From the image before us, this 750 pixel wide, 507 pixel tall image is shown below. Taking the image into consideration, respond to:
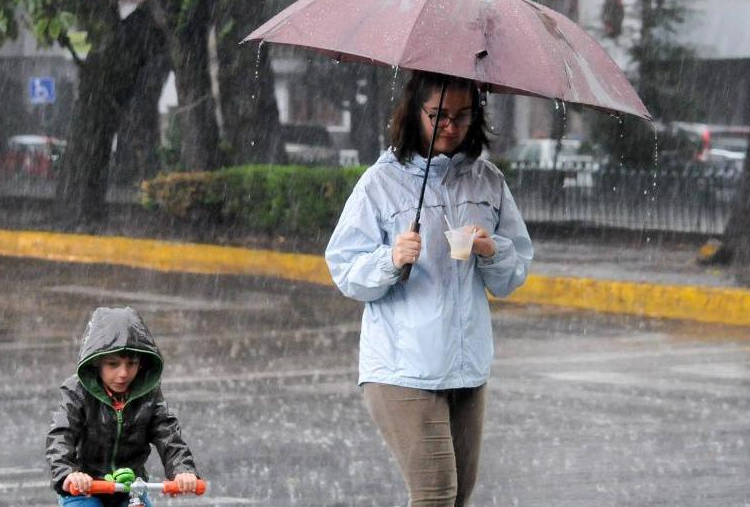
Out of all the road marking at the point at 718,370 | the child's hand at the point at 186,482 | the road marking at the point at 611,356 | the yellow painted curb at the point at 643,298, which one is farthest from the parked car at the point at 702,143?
the child's hand at the point at 186,482

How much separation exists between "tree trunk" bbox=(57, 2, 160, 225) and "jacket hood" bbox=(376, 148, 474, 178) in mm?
17789

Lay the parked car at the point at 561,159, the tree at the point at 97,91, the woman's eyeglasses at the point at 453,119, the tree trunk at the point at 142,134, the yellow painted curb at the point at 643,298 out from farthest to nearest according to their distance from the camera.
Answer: the tree trunk at the point at 142,134 → the parked car at the point at 561,159 → the tree at the point at 97,91 → the yellow painted curb at the point at 643,298 → the woman's eyeglasses at the point at 453,119

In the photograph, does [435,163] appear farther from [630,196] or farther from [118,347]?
[630,196]

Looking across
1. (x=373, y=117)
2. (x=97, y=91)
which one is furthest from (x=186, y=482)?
(x=373, y=117)

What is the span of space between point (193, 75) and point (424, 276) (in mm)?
17517

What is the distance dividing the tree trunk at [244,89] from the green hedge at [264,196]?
1.63m

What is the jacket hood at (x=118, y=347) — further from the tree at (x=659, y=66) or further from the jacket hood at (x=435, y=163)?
the tree at (x=659, y=66)

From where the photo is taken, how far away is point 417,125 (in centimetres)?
482

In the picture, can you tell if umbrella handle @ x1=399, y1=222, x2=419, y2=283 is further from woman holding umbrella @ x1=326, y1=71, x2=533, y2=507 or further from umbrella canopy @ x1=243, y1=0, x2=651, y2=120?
umbrella canopy @ x1=243, y1=0, x2=651, y2=120

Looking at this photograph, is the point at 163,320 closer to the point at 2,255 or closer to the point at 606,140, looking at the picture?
the point at 2,255

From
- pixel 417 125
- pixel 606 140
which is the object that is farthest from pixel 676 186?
pixel 417 125

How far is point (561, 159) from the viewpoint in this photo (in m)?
28.3

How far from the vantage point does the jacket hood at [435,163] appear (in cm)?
479

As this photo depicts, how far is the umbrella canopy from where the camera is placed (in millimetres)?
4613
